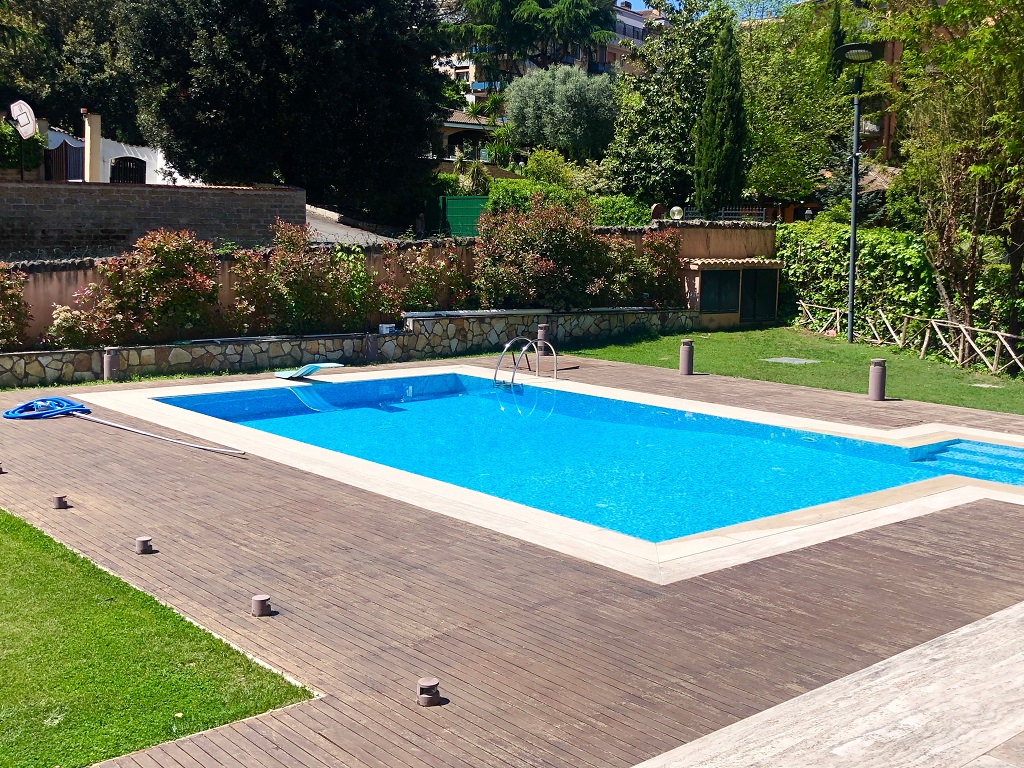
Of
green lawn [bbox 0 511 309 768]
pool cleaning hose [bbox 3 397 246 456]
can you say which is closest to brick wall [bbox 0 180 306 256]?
pool cleaning hose [bbox 3 397 246 456]

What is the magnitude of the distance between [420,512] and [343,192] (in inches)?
1045

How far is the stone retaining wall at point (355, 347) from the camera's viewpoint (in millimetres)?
17938

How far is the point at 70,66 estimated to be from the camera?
42594 millimetres

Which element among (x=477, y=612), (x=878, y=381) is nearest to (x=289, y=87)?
(x=878, y=381)

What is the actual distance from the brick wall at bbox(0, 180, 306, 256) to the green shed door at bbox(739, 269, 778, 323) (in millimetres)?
12279

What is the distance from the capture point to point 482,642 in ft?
22.9

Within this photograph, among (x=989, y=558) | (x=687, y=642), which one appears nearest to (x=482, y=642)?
(x=687, y=642)

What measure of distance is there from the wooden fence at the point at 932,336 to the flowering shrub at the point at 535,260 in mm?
5860

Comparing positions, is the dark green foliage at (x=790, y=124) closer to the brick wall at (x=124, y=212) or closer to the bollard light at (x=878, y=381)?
the brick wall at (x=124, y=212)

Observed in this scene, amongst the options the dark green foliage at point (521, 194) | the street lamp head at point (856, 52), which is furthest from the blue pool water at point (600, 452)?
the dark green foliage at point (521, 194)

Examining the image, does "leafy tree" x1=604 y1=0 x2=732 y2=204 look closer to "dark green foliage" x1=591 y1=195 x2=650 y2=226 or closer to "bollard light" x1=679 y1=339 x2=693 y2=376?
"dark green foliage" x1=591 y1=195 x2=650 y2=226

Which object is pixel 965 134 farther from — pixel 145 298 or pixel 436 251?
pixel 145 298

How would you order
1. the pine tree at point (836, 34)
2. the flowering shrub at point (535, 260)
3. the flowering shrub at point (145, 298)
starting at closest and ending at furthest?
the flowering shrub at point (145, 298), the flowering shrub at point (535, 260), the pine tree at point (836, 34)

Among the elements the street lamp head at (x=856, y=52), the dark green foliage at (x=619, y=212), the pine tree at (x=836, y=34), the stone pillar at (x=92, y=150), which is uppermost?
the pine tree at (x=836, y=34)
